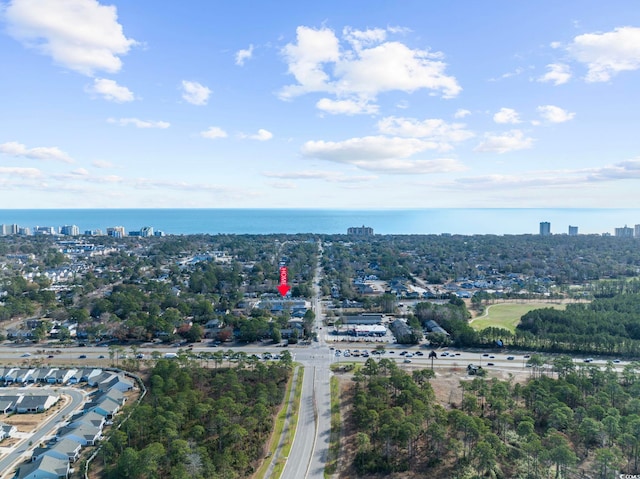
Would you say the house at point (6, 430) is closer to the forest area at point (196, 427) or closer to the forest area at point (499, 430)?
the forest area at point (196, 427)

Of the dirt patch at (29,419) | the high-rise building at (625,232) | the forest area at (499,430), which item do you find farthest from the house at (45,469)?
the high-rise building at (625,232)

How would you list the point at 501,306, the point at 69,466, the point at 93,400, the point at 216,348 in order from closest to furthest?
the point at 69,466, the point at 93,400, the point at 216,348, the point at 501,306

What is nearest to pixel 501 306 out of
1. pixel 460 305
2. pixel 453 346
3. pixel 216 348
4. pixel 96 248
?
pixel 460 305

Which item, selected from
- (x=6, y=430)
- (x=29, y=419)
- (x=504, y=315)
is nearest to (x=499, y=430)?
(x=6, y=430)

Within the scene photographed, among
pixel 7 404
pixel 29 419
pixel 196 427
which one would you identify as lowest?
pixel 29 419

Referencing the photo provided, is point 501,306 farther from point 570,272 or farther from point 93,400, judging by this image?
point 93,400

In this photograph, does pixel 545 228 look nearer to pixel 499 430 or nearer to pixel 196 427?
pixel 499 430

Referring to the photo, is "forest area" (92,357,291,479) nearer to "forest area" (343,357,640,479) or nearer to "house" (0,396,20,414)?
"forest area" (343,357,640,479)
